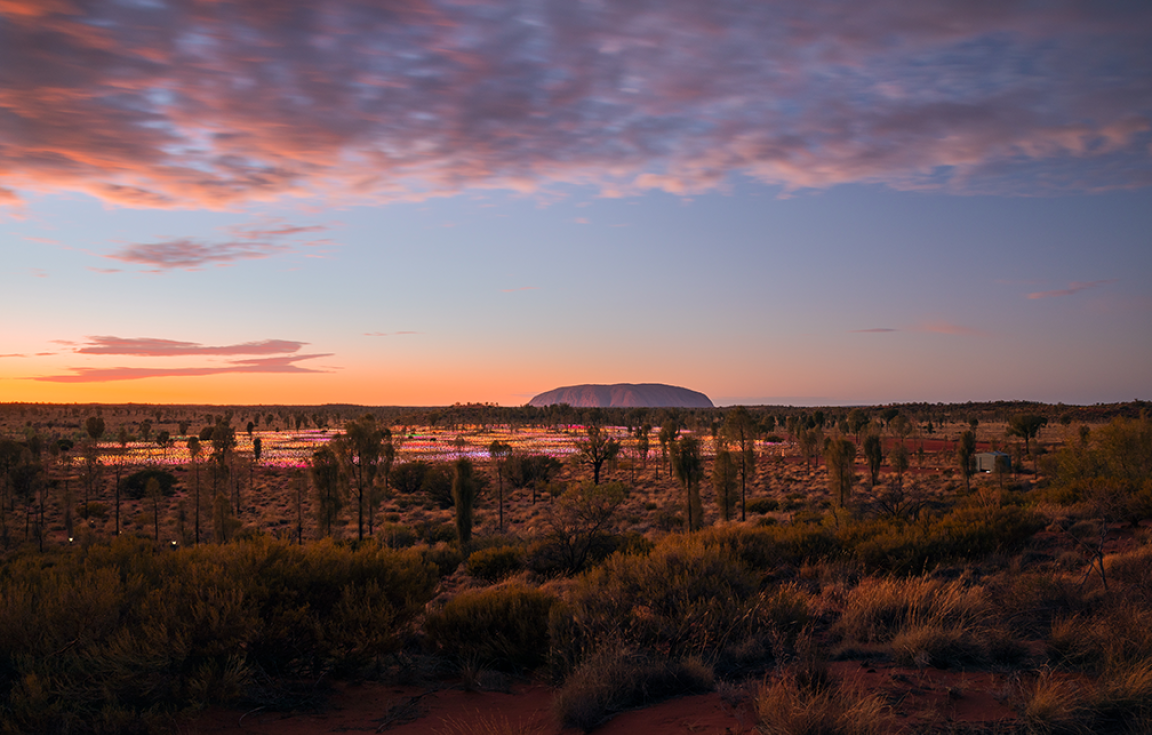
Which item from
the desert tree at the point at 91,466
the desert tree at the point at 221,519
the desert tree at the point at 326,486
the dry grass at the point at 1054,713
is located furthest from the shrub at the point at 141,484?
the dry grass at the point at 1054,713

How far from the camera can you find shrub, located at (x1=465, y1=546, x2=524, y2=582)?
1656 cm

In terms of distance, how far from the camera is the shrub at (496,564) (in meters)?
16.6

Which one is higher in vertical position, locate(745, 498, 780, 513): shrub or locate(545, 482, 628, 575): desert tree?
locate(545, 482, 628, 575): desert tree

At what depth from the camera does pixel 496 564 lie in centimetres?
1692

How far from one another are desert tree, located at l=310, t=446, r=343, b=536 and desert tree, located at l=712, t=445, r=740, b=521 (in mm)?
22712

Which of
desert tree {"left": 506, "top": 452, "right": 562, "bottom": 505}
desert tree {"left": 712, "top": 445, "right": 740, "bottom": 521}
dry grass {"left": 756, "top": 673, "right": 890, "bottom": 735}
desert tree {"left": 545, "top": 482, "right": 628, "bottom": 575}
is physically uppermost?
dry grass {"left": 756, "top": 673, "right": 890, "bottom": 735}

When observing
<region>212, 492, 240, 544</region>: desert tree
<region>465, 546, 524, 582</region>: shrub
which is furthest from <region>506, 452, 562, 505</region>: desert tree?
<region>465, 546, 524, 582</region>: shrub

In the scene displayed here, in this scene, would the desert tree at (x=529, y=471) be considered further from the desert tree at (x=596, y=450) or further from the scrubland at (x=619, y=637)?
the scrubland at (x=619, y=637)

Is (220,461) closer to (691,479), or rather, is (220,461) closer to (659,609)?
(691,479)

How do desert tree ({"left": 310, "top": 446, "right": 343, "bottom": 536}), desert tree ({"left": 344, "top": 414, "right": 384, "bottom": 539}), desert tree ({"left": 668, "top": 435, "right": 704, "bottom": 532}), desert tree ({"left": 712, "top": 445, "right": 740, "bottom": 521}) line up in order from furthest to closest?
desert tree ({"left": 712, "top": 445, "right": 740, "bottom": 521})
desert tree ({"left": 310, "top": 446, "right": 343, "bottom": 536})
desert tree ({"left": 344, "top": 414, "right": 384, "bottom": 539})
desert tree ({"left": 668, "top": 435, "right": 704, "bottom": 532})

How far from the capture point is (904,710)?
520cm

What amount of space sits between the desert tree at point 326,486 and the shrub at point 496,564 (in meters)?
22.3

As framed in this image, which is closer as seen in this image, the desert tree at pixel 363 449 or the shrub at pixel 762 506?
the desert tree at pixel 363 449

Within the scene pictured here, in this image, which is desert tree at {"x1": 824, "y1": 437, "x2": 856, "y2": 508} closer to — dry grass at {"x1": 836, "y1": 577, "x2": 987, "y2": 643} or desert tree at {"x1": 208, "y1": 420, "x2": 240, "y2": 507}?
dry grass at {"x1": 836, "y1": 577, "x2": 987, "y2": 643}
